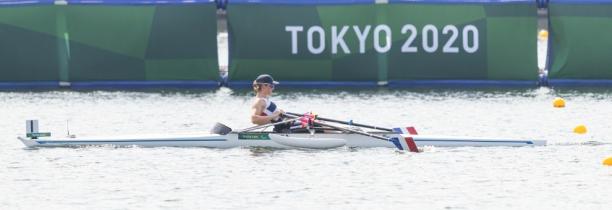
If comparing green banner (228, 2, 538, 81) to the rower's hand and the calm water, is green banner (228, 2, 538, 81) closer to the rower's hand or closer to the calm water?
the calm water

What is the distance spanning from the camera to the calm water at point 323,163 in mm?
20203

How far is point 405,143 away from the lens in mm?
24062

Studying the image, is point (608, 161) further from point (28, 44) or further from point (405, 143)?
point (28, 44)

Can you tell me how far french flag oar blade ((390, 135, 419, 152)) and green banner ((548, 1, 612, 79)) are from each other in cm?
987

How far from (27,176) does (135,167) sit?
158 cm

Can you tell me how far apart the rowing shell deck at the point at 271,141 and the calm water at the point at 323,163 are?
0.13 meters

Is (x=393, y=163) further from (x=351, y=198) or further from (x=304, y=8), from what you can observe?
(x=304, y=8)

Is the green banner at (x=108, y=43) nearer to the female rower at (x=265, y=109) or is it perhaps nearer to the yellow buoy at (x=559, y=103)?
the yellow buoy at (x=559, y=103)

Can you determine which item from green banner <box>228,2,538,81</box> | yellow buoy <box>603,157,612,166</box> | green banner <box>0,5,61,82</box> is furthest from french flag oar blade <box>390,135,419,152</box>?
green banner <box>0,5,61,82</box>

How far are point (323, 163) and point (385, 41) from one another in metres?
10.3

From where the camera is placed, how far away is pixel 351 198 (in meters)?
20.2

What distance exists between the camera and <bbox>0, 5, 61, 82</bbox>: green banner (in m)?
33.6

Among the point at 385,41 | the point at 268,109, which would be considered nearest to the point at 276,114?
the point at 268,109

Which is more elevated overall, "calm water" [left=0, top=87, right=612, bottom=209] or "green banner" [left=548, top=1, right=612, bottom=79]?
"green banner" [left=548, top=1, right=612, bottom=79]
